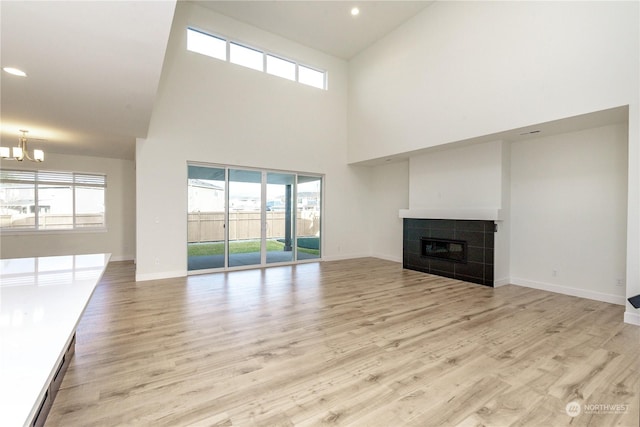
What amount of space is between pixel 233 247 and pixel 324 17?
522 cm

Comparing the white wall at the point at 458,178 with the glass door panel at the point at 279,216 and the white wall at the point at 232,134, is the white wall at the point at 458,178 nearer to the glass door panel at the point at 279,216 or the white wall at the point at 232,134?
the white wall at the point at 232,134

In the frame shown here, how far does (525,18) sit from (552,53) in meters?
0.72

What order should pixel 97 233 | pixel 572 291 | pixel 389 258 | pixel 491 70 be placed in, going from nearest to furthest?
pixel 572 291, pixel 491 70, pixel 97 233, pixel 389 258

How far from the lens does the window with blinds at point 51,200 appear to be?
21.6ft

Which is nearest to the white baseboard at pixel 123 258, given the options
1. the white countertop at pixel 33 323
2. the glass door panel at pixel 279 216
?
the glass door panel at pixel 279 216

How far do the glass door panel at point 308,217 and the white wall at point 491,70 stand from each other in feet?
5.18

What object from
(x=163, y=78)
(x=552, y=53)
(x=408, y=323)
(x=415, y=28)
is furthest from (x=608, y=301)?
(x=163, y=78)

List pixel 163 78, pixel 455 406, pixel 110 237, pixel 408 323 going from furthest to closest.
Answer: pixel 110 237, pixel 163 78, pixel 408 323, pixel 455 406

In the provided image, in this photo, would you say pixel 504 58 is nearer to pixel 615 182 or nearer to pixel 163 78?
pixel 615 182

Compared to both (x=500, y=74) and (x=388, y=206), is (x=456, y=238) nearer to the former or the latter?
(x=388, y=206)

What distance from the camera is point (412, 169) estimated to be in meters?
6.79

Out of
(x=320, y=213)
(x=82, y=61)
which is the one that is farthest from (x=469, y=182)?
(x=82, y=61)

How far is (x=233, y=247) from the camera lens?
6.40m

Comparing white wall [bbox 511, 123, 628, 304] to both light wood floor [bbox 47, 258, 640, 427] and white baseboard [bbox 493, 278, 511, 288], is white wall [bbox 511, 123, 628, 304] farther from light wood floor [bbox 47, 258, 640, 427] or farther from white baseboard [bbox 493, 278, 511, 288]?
light wood floor [bbox 47, 258, 640, 427]
